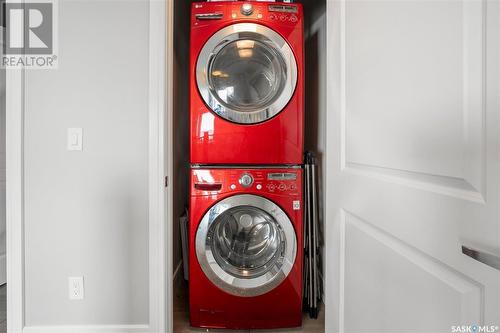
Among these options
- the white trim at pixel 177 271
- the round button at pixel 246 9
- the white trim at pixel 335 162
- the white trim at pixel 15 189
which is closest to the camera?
the white trim at pixel 335 162

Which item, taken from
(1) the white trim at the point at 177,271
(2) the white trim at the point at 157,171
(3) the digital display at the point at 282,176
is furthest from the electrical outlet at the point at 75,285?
(3) the digital display at the point at 282,176

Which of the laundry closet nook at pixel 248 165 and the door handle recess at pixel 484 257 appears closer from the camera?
the door handle recess at pixel 484 257

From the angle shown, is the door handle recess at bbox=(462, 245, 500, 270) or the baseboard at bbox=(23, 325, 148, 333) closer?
the door handle recess at bbox=(462, 245, 500, 270)

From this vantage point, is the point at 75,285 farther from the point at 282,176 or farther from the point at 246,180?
the point at 282,176

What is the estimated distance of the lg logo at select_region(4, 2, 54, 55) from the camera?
167 cm

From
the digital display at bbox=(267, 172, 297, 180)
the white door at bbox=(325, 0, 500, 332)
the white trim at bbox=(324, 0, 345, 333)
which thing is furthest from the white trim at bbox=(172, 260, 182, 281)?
the white door at bbox=(325, 0, 500, 332)

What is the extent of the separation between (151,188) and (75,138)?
477 mm

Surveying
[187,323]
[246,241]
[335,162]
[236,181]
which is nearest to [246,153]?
[236,181]

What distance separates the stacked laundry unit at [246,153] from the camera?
1864mm

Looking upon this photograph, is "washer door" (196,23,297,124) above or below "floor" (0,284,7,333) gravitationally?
above

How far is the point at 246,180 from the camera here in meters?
1.86

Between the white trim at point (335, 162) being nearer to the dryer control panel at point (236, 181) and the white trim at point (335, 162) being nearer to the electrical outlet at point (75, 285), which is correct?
the dryer control panel at point (236, 181)

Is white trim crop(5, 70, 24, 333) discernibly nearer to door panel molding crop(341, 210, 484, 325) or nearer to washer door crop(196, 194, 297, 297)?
washer door crop(196, 194, 297, 297)

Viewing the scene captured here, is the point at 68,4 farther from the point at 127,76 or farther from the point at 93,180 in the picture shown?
the point at 93,180
